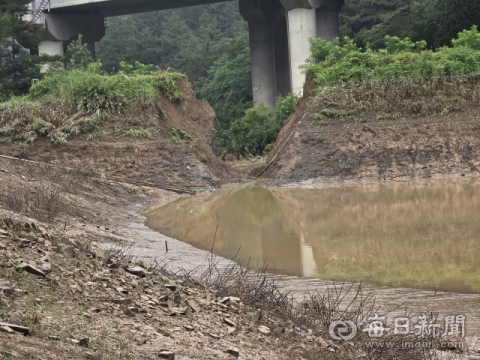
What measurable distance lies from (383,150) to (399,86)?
11.7 feet

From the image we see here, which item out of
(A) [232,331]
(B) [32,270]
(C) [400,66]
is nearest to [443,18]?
(C) [400,66]

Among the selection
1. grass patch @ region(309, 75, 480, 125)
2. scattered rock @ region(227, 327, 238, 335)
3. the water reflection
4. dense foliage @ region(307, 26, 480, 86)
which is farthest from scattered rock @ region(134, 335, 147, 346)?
dense foliage @ region(307, 26, 480, 86)

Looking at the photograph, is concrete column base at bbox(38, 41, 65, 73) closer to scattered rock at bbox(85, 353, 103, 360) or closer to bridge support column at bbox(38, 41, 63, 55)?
bridge support column at bbox(38, 41, 63, 55)

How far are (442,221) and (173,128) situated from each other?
14337mm

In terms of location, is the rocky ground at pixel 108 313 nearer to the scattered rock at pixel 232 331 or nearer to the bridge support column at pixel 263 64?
the scattered rock at pixel 232 331

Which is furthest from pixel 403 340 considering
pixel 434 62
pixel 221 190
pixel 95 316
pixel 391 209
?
pixel 434 62

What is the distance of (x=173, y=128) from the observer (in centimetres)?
2366

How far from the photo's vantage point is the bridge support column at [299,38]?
34.4 metres

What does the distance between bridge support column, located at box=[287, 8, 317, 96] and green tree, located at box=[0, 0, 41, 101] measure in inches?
633

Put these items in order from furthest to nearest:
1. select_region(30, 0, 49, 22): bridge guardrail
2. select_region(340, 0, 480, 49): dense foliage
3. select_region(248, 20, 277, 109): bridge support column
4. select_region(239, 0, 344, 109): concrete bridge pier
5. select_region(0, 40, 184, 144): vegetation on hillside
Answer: select_region(248, 20, 277, 109): bridge support column
select_region(30, 0, 49, 22): bridge guardrail
select_region(239, 0, 344, 109): concrete bridge pier
select_region(340, 0, 480, 49): dense foliage
select_region(0, 40, 184, 144): vegetation on hillside

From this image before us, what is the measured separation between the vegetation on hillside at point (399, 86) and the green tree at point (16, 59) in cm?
1826

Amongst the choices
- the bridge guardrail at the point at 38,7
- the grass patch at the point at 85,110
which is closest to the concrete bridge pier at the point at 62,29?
the bridge guardrail at the point at 38,7

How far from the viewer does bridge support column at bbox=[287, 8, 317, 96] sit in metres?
34.4

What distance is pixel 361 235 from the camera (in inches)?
439
